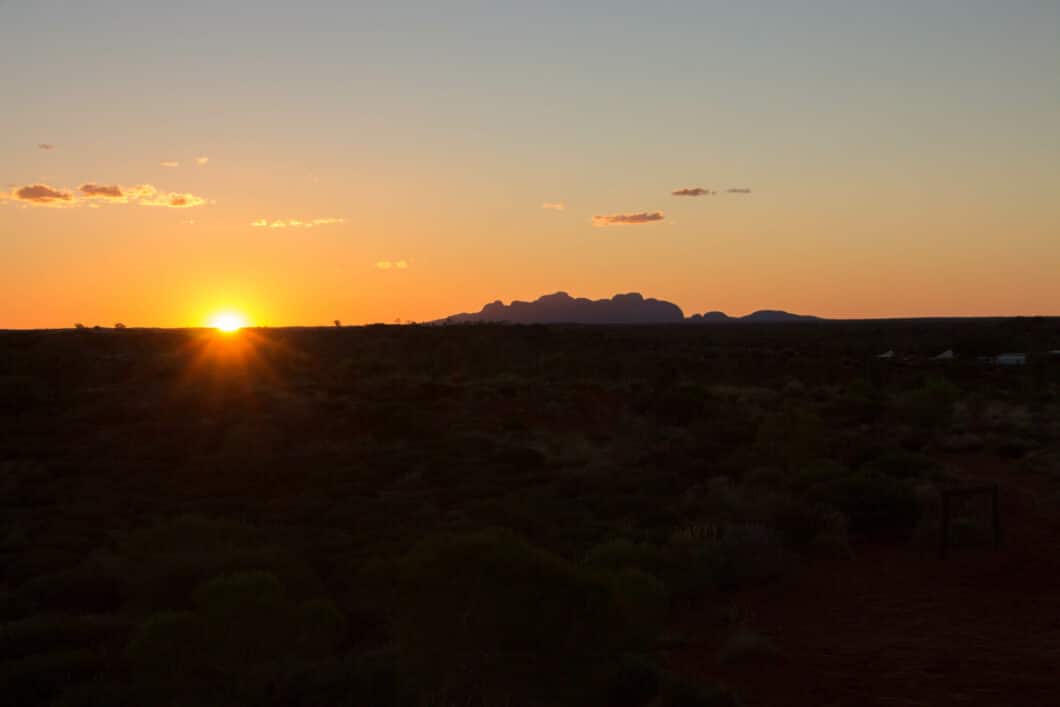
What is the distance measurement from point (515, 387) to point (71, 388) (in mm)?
19011

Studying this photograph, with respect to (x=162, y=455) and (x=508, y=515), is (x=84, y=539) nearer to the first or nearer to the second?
(x=508, y=515)

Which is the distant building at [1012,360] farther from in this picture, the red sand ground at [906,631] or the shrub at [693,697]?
the shrub at [693,697]

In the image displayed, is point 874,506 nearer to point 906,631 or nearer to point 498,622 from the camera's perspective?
point 906,631

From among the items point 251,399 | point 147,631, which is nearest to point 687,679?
point 147,631

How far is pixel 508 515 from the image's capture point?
58.6ft

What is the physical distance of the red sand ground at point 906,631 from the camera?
9.45 m

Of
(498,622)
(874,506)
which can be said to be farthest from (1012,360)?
(498,622)

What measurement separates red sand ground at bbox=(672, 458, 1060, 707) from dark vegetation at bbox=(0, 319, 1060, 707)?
1.58 ft

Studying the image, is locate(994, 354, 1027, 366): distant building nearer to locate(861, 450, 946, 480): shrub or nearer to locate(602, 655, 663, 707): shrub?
locate(861, 450, 946, 480): shrub

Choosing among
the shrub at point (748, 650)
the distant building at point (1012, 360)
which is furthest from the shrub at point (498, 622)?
the distant building at point (1012, 360)

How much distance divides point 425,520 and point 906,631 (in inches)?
351

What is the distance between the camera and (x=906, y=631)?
37.6 feet

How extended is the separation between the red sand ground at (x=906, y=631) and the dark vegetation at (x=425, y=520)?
19.0 inches

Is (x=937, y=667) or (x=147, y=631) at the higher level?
(x=147, y=631)
